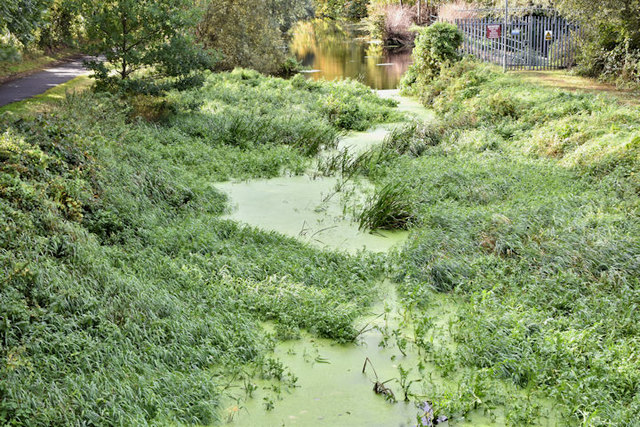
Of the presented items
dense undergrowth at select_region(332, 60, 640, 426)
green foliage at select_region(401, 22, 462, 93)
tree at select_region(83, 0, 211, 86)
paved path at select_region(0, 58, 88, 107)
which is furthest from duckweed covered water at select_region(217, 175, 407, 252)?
green foliage at select_region(401, 22, 462, 93)

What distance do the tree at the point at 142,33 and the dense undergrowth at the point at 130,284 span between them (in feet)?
13.2

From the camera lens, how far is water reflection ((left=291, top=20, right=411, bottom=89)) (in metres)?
31.3

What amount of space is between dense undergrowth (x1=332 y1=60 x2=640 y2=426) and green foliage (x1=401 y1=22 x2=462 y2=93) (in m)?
7.00

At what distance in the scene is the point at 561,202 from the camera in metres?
9.36

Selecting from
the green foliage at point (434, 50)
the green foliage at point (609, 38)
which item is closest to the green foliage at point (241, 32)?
the green foliage at point (434, 50)

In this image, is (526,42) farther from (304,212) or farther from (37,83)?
(37,83)

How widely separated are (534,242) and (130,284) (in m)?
5.04

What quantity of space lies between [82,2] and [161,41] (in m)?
2.07

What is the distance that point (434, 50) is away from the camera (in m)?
21.6

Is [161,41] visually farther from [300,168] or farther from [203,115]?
[300,168]

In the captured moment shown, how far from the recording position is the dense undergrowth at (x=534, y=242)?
19.0 feet

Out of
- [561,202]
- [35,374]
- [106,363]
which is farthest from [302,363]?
[561,202]

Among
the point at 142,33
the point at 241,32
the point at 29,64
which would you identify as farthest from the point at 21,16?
the point at 241,32

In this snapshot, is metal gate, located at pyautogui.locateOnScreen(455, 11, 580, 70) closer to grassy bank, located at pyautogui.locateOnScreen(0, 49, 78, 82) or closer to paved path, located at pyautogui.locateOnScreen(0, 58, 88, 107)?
paved path, located at pyautogui.locateOnScreen(0, 58, 88, 107)
